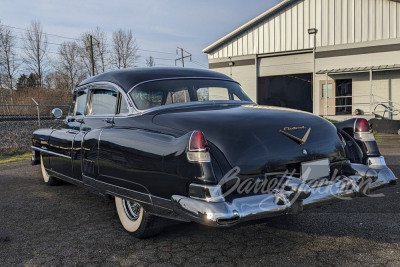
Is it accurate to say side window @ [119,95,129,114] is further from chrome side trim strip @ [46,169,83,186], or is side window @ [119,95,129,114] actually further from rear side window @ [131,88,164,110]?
chrome side trim strip @ [46,169,83,186]

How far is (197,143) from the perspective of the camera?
2508 millimetres

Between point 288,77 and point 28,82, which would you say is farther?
point 28,82

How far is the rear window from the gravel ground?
4.36 feet

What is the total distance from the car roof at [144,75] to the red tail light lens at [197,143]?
1.39 m

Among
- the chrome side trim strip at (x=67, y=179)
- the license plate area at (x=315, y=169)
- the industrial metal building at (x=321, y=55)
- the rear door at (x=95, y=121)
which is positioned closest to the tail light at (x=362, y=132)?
the license plate area at (x=315, y=169)

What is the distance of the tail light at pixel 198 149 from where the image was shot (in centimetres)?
249

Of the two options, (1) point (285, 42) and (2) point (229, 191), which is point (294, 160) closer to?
(2) point (229, 191)

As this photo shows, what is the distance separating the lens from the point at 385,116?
15.9 metres

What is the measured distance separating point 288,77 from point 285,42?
1890 mm

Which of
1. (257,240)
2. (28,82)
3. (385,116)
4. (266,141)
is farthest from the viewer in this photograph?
(28,82)

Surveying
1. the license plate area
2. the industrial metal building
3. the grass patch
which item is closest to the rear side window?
the license plate area

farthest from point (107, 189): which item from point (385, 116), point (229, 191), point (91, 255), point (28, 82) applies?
point (28, 82)

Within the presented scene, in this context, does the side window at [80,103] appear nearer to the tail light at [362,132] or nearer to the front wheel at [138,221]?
the front wheel at [138,221]

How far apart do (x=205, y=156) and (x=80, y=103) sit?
2.96 m
